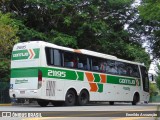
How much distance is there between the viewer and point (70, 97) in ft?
73.3

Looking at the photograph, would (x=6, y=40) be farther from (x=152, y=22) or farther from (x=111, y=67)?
(x=152, y=22)

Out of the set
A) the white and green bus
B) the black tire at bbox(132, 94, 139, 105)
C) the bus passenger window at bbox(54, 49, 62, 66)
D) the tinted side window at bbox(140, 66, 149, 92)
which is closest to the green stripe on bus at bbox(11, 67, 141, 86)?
the white and green bus

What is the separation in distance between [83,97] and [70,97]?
1.38 m

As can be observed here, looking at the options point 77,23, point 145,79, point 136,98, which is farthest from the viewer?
point 77,23

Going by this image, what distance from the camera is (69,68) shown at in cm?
2220

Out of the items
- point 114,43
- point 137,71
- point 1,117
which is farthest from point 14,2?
point 1,117

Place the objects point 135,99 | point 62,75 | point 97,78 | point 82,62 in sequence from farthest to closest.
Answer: point 135,99, point 97,78, point 82,62, point 62,75

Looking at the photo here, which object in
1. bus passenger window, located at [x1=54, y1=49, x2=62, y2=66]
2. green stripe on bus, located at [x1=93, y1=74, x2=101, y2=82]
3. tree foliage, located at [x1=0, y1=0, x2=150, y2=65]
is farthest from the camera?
tree foliage, located at [x1=0, y1=0, x2=150, y2=65]

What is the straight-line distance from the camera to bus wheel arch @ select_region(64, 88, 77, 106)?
22.1 m

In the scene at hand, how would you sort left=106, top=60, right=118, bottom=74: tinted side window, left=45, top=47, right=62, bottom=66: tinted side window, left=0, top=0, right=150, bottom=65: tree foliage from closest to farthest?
left=45, top=47, right=62, bottom=66: tinted side window < left=106, top=60, right=118, bottom=74: tinted side window < left=0, top=0, right=150, bottom=65: tree foliage

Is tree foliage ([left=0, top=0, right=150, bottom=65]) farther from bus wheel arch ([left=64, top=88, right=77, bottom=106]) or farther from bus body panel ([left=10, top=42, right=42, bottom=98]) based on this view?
bus body panel ([left=10, top=42, right=42, bottom=98])

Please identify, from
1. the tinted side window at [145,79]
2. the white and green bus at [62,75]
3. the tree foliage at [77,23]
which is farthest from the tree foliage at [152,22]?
the white and green bus at [62,75]

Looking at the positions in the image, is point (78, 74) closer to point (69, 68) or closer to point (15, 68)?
point (69, 68)

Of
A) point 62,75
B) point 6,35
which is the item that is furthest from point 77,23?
point 62,75
